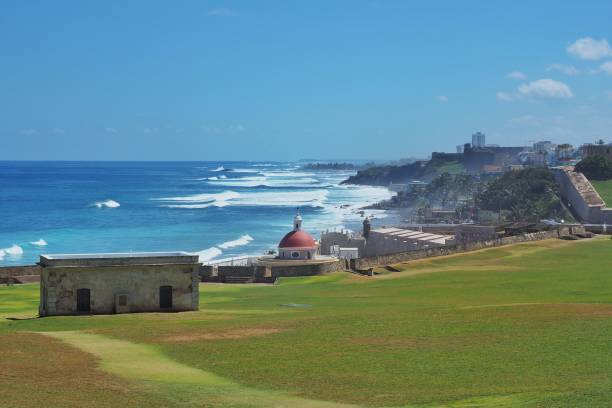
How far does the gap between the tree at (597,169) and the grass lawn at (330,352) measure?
7246 cm

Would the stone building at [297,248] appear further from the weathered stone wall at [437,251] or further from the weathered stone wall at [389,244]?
the weathered stone wall at [389,244]

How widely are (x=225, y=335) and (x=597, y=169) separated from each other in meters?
88.4

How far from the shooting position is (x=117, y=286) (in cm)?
3228

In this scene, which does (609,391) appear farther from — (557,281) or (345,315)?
(557,281)

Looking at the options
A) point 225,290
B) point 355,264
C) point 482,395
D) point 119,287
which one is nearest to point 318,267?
point 355,264

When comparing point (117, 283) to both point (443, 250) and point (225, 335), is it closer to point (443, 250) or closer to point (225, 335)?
point (225, 335)

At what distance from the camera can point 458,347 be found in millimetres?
21156

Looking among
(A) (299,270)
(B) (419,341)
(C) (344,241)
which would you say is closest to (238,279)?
(A) (299,270)

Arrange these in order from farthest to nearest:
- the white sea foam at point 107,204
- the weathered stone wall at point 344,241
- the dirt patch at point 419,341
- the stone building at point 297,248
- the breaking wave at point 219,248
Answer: the white sea foam at point 107,204 → the breaking wave at point 219,248 → the weathered stone wall at point 344,241 → the stone building at point 297,248 → the dirt patch at point 419,341

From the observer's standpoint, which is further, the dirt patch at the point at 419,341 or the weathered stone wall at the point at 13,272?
the weathered stone wall at the point at 13,272

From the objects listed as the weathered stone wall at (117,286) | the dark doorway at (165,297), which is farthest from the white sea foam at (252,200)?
the weathered stone wall at (117,286)

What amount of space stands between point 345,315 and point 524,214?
6782 centimetres

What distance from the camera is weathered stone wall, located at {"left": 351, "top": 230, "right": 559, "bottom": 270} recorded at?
49.0 meters

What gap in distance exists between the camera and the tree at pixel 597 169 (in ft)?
345
